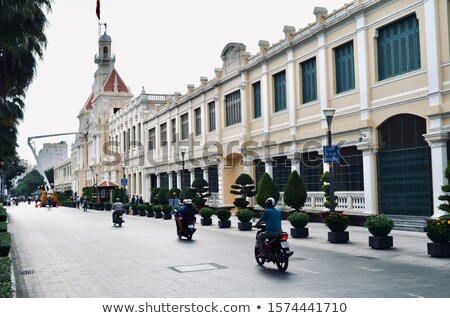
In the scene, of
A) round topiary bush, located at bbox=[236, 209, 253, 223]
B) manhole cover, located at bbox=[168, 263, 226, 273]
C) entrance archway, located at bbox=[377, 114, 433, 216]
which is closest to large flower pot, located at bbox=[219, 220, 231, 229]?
round topiary bush, located at bbox=[236, 209, 253, 223]

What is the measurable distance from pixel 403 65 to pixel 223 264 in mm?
11879

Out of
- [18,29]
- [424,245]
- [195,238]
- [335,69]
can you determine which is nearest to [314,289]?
[424,245]

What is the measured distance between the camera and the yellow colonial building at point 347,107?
19047mm

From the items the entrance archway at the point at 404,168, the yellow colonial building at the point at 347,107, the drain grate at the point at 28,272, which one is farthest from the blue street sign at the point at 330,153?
the drain grate at the point at 28,272

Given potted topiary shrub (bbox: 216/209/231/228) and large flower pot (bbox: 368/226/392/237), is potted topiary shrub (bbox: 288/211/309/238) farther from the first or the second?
potted topiary shrub (bbox: 216/209/231/228)

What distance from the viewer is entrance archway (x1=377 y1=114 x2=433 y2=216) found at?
19391 millimetres

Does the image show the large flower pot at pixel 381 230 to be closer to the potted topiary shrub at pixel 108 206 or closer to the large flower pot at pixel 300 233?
the large flower pot at pixel 300 233

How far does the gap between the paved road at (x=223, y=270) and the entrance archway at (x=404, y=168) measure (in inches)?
71.7

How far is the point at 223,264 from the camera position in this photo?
1298 centimetres

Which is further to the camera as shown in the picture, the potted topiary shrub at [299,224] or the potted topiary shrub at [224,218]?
the potted topiary shrub at [224,218]

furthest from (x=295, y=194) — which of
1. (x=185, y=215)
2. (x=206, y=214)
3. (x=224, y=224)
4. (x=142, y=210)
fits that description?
(x=142, y=210)

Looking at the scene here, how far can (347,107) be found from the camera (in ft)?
76.9

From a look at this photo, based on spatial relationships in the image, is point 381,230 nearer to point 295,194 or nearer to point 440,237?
point 440,237

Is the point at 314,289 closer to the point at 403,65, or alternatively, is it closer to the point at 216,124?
the point at 403,65
